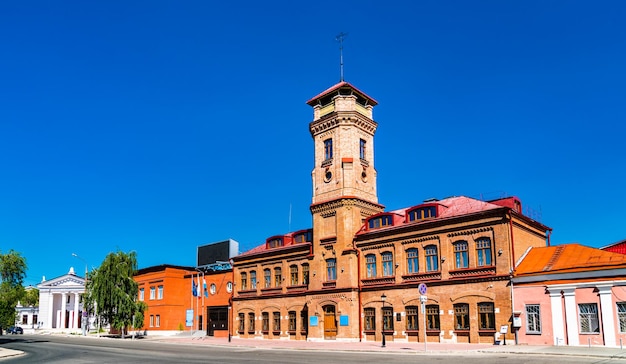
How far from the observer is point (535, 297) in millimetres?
29688

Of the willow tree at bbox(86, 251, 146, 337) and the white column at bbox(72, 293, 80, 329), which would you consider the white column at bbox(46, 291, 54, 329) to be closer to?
the white column at bbox(72, 293, 80, 329)

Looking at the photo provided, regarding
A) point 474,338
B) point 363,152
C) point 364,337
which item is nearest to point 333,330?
point 364,337

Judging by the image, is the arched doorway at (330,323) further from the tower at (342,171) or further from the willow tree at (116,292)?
the willow tree at (116,292)

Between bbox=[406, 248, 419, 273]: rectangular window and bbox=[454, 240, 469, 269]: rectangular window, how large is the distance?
3080mm

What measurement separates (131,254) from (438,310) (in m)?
33.6

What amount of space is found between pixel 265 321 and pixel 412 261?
16.8 m

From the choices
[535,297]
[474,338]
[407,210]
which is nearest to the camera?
[535,297]

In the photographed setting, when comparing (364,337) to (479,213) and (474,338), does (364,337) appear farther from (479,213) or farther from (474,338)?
(479,213)

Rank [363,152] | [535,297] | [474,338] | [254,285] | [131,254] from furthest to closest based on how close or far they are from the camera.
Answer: [131,254] → [254,285] → [363,152] → [474,338] → [535,297]

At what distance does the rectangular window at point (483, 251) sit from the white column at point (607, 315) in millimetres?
6634

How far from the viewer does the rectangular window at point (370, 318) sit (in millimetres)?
38016

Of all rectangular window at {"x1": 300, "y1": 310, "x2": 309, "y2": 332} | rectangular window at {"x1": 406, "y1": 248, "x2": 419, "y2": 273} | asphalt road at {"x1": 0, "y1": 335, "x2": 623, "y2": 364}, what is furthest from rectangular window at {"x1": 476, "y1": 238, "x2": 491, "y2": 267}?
rectangular window at {"x1": 300, "y1": 310, "x2": 309, "y2": 332}

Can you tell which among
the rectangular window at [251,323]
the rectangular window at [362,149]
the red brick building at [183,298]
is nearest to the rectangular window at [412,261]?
the rectangular window at [362,149]

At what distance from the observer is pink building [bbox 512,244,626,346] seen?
87.8 feet
